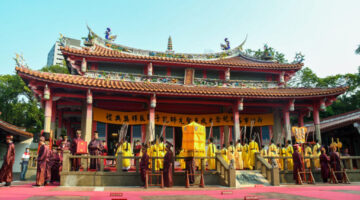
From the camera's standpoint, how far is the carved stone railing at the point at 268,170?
10180 millimetres

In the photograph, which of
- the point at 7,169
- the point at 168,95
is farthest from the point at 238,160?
the point at 7,169

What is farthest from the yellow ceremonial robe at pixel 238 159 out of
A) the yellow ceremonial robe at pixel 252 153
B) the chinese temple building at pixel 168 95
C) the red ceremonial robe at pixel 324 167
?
the red ceremonial robe at pixel 324 167

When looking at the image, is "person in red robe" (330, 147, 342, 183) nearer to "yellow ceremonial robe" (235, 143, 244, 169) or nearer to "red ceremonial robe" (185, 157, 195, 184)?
"yellow ceremonial robe" (235, 143, 244, 169)

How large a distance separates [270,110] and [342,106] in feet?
50.7

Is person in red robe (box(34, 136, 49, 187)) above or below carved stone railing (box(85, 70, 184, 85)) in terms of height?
below

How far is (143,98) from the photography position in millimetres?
13938

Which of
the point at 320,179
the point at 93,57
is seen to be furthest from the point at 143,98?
the point at 320,179

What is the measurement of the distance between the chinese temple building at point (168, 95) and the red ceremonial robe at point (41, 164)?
3.15 m

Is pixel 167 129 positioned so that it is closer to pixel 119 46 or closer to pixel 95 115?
pixel 95 115

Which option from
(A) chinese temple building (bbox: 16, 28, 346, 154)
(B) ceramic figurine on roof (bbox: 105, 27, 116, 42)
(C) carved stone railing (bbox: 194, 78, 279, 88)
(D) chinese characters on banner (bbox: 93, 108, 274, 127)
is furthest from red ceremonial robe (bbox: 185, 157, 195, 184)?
(B) ceramic figurine on roof (bbox: 105, 27, 116, 42)

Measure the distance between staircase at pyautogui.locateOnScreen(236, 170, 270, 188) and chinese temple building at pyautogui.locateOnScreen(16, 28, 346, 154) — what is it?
2.76m

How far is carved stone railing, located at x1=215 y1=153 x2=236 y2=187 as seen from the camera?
31.0ft

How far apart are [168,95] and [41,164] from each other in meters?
6.35

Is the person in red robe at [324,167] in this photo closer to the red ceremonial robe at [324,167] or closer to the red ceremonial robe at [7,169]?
the red ceremonial robe at [324,167]
